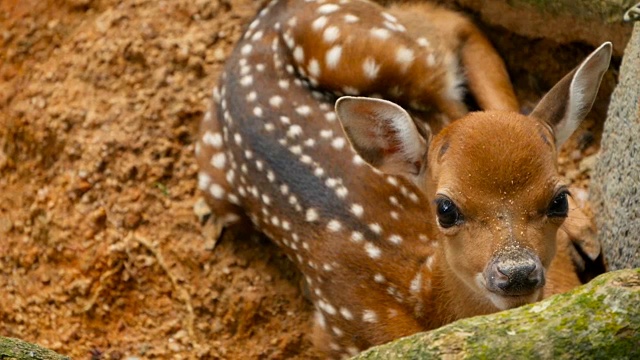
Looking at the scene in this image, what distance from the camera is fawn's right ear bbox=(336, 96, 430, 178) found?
3508 mm

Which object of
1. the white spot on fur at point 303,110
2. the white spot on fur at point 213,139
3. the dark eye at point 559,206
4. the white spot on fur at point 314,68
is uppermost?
the dark eye at point 559,206

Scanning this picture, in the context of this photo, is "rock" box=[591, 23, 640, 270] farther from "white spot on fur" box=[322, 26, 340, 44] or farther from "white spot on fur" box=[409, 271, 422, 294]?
"white spot on fur" box=[322, 26, 340, 44]

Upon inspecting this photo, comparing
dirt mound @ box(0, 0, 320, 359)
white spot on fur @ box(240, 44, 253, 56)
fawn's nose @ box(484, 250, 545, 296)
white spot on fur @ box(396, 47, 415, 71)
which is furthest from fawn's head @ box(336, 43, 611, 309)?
dirt mound @ box(0, 0, 320, 359)

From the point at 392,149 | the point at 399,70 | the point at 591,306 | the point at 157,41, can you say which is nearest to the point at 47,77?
the point at 157,41

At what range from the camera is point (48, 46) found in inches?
215

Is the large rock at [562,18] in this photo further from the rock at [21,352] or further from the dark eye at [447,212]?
the rock at [21,352]

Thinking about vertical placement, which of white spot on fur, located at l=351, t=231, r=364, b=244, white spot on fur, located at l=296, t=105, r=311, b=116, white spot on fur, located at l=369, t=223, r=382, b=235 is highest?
white spot on fur, located at l=296, t=105, r=311, b=116

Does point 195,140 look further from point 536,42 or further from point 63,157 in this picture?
point 536,42

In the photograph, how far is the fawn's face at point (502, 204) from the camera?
10.4 ft

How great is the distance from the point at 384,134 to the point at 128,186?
1786 millimetres

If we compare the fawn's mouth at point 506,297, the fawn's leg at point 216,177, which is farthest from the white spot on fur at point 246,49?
the fawn's mouth at point 506,297

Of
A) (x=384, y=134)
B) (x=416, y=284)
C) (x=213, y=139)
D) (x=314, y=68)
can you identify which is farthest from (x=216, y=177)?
(x=384, y=134)

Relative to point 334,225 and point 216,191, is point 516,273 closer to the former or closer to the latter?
point 334,225

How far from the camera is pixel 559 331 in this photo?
2467 millimetres
